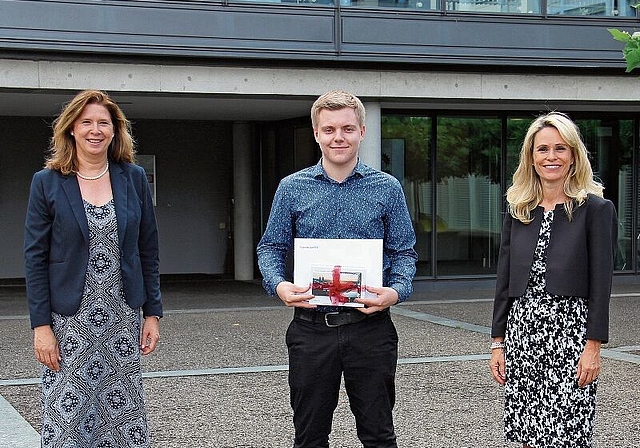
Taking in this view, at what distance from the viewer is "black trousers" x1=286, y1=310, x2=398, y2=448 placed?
4.32 m

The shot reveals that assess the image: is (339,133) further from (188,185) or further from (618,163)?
(188,185)

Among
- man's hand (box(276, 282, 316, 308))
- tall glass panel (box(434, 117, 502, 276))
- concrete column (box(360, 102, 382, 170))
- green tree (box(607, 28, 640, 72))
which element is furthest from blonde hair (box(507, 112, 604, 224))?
tall glass panel (box(434, 117, 502, 276))

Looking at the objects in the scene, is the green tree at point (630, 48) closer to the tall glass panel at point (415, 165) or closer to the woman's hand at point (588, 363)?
the woman's hand at point (588, 363)

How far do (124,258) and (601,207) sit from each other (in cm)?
220

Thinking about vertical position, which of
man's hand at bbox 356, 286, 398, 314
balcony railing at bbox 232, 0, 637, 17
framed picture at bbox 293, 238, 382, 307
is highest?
balcony railing at bbox 232, 0, 637, 17

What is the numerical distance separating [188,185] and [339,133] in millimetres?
16592

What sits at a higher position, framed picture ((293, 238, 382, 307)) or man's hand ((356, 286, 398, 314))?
framed picture ((293, 238, 382, 307))

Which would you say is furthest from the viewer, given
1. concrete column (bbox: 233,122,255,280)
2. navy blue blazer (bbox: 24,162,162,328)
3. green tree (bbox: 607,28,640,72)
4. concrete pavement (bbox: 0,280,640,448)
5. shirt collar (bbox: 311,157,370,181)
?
concrete column (bbox: 233,122,255,280)

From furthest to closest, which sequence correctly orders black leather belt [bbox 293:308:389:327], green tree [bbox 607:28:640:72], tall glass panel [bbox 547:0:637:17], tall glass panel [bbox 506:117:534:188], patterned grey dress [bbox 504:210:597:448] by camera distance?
1. tall glass panel [bbox 506:117:534:188]
2. tall glass panel [bbox 547:0:637:17]
3. green tree [bbox 607:28:640:72]
4. patterned grey dress [bbox 504:210:597:448]
5. black leather belt [bbox 293:308:389:327]

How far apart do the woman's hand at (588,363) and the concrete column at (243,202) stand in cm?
1591

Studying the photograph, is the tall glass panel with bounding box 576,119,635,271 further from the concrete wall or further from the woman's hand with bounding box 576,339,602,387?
the woman's hand with bounding box 576,339,602,387

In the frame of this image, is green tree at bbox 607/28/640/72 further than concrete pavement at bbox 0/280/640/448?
Yes

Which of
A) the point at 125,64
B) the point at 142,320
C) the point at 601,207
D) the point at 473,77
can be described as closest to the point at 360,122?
the point at 601,207

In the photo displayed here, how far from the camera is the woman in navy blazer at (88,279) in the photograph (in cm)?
464
